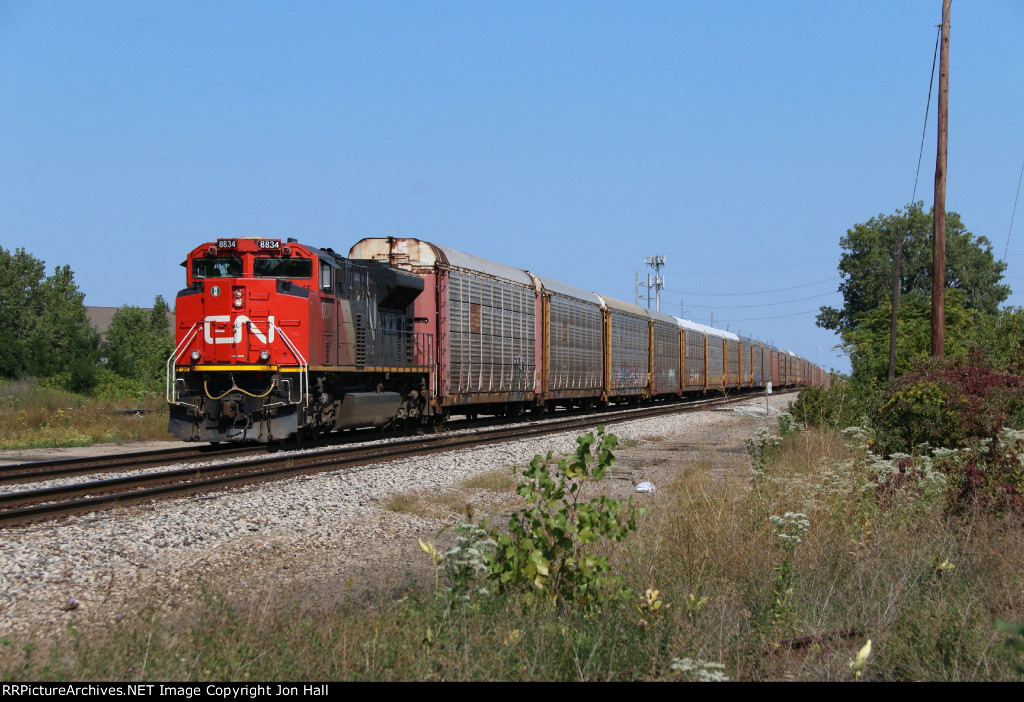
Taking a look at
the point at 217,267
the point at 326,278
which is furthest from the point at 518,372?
the point at 217,267

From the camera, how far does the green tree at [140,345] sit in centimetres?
3862

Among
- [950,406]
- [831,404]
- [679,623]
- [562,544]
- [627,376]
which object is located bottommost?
[679,623]

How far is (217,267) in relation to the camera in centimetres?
1491

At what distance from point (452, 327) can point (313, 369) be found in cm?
536

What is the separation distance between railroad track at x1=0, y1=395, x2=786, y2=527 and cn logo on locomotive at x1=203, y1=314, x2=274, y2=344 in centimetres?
191

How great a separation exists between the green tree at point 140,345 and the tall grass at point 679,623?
1070 inches

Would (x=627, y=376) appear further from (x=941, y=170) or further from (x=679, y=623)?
(x=679, y=623)

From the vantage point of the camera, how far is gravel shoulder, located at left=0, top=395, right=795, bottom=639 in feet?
19.3

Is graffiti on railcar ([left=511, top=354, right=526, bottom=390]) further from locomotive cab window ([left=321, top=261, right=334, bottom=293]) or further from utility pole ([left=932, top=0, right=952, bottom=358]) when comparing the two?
utility pole ([left=932, top=0, right=952, bottom=358])

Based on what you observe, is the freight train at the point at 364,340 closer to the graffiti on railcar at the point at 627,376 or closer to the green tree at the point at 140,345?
the graffiti on railcar at the point at 627,376

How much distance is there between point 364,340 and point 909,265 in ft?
233

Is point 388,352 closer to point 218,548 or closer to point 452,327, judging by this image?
point 452,327

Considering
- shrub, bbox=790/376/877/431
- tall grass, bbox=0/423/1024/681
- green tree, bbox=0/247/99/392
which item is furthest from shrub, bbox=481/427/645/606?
green tree, bbox=0/247/99/392
